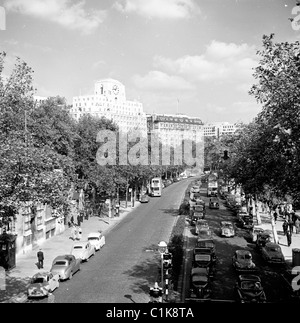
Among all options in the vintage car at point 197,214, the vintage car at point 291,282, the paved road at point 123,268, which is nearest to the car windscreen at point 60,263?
the paved road at point 123,268

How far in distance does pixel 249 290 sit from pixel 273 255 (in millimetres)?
9417

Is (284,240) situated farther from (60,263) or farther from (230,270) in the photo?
(60,263)

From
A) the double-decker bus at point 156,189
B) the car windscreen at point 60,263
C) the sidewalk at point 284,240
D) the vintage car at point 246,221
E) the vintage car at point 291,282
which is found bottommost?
the vintage car at point 291,282

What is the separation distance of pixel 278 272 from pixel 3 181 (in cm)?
2036

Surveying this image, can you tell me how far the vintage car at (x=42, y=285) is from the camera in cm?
2355

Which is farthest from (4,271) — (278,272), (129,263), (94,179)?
(94,179)

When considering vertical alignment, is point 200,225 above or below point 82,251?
above

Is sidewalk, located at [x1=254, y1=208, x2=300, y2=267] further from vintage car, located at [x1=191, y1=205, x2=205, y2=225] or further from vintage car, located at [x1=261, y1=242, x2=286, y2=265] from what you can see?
vintage car, located at [x1=191, y1=205, x2=205, y2=225]

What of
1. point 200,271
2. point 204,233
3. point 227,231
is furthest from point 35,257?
point 227,231

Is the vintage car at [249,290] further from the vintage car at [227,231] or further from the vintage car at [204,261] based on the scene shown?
the vintage car at [227,231]

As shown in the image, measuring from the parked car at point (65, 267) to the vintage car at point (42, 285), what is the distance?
0.93m

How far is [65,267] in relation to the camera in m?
27.6
